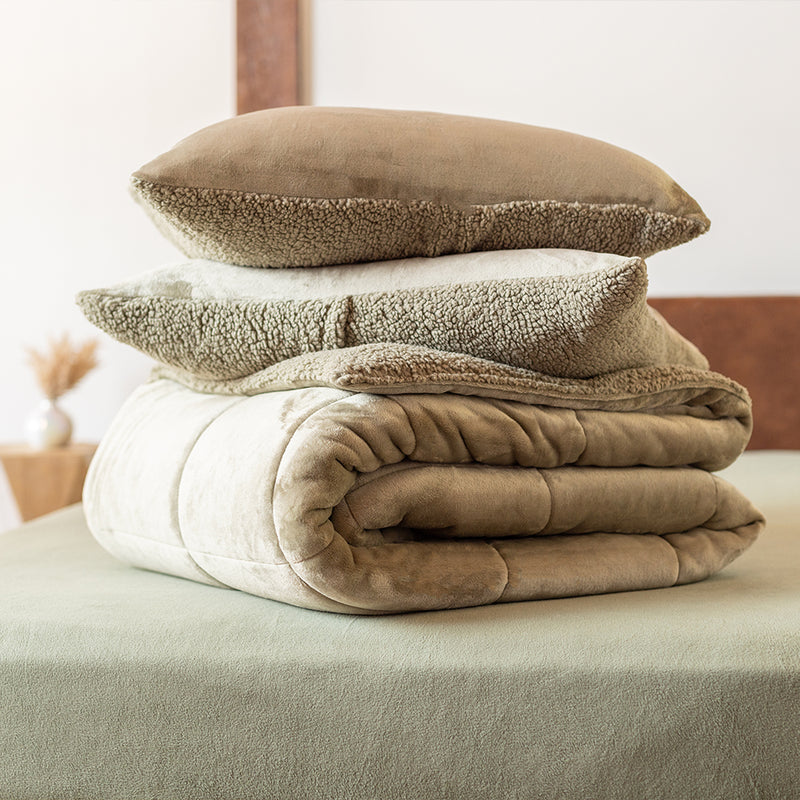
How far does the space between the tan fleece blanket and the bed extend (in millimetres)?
44

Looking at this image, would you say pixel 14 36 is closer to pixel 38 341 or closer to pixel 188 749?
pixel 38 341

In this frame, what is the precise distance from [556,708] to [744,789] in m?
0.11

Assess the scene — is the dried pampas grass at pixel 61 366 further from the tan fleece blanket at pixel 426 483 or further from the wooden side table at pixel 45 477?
the tan fleece blanket at pixel 426 483

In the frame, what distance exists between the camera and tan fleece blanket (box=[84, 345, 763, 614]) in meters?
0.57

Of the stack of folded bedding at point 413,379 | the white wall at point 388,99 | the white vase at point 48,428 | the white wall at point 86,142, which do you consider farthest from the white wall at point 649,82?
the stack of folded bedding at point 413,379

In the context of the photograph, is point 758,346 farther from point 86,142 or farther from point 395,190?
point 86,142

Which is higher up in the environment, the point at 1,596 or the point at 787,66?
the point at 787,66

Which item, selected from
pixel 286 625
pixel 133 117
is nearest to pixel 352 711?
pixel 286 625

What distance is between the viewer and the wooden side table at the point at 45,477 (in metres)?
2.42

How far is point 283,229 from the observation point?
0.71m

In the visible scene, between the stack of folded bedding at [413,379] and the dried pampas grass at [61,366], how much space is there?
1.81m

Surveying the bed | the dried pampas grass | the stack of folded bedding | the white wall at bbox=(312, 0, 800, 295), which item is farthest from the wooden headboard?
the bed

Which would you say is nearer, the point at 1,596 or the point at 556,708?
the point at 556,708

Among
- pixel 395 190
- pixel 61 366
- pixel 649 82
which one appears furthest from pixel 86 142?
pixel 395 190
